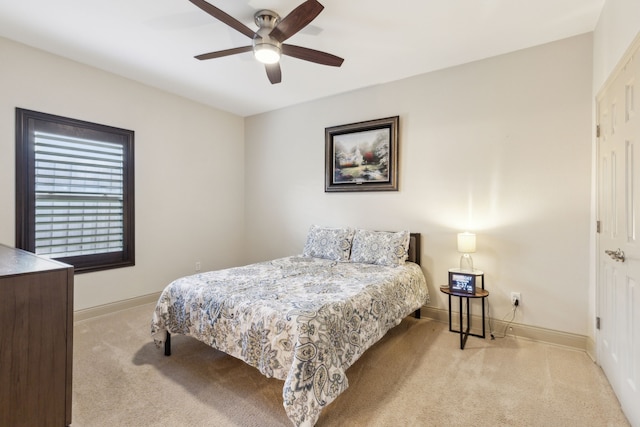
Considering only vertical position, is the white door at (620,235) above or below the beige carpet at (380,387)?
above

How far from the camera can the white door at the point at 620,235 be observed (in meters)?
1.69

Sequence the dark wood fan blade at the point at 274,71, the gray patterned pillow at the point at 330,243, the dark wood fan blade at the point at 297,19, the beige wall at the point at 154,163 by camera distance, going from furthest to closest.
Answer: the gray patterned pillow at the point at 330,243
the beige wall at the point at 154,163
the dark wood fan blade at the point at 274,71
the dark wood fan blade at the point at 297,19

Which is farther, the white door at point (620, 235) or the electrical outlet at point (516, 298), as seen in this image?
the electrical outlet at point (516, 298)

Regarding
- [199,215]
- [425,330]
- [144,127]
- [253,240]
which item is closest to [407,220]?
[425,330]

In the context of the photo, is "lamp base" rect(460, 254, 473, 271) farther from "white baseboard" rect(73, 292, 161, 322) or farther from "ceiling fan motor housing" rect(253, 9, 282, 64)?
"white baseboard" rect(73, 292, 161, 322)

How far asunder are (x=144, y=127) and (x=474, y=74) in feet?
12.6

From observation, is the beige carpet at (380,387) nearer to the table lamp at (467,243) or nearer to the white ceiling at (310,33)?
the table lamp at (467,243)

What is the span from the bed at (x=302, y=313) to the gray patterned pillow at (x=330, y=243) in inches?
10.0

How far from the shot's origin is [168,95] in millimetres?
4043

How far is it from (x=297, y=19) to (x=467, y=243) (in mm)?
2368

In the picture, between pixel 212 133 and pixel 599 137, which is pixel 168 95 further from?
pixel 599 137

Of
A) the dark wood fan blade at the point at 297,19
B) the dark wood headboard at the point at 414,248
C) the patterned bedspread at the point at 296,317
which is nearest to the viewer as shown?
the patterned bedspread at the point at 296,317

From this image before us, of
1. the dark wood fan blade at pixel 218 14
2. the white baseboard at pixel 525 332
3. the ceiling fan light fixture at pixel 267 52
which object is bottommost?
the white baseboard at pixel 525 332

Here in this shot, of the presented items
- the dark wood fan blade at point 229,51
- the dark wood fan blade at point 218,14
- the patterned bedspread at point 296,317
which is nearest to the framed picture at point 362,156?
the patterned bedspread at point 296,317
